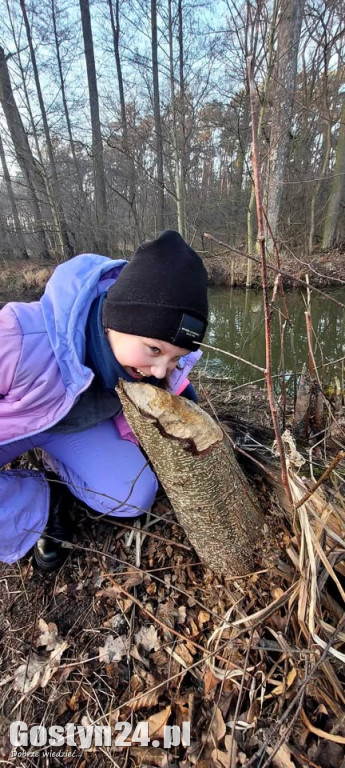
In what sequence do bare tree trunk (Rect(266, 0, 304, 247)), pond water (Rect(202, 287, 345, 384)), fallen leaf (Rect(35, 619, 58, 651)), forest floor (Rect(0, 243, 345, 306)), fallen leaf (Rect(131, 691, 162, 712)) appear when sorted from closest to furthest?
fallen leaf (Rect(131, 691, 162, 712))
fallen leaf (Rect(35, 619, 58, 651))
pond water (Rect(202, 287, 345, 384))
bare tree trunk (Rect(266, 0, 304, 247))
forest floor (Rect(0, 243, 345, 306))

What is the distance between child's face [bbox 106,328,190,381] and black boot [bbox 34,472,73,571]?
66 cm

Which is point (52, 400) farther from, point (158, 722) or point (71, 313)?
point (158, 722)

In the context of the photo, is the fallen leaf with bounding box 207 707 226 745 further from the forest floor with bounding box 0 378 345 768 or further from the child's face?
the child's face

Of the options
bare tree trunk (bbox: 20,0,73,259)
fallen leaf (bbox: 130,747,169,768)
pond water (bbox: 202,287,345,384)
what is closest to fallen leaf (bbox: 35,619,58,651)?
fallen leaf (bbox: 130,747,169,768)

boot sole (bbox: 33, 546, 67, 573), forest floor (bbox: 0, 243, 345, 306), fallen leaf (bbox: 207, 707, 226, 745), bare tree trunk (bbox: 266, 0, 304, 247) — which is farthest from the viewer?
forest floor (bbox: 0, 243, 345, 306)

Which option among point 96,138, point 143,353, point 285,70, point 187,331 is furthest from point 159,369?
point 96,138

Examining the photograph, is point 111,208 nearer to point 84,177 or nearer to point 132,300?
point 84,177

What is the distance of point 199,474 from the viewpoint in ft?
3.64

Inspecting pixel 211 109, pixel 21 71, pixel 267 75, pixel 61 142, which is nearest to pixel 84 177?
pixel 61 142

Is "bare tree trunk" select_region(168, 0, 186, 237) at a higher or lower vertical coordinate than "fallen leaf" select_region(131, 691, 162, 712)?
higher

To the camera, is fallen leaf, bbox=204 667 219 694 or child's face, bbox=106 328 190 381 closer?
fallen leaf, bbox=204 667 219 694

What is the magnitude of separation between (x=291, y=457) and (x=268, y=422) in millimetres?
1358

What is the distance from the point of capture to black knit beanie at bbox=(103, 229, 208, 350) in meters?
1.29

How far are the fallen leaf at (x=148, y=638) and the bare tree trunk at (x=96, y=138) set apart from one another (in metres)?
12.8
